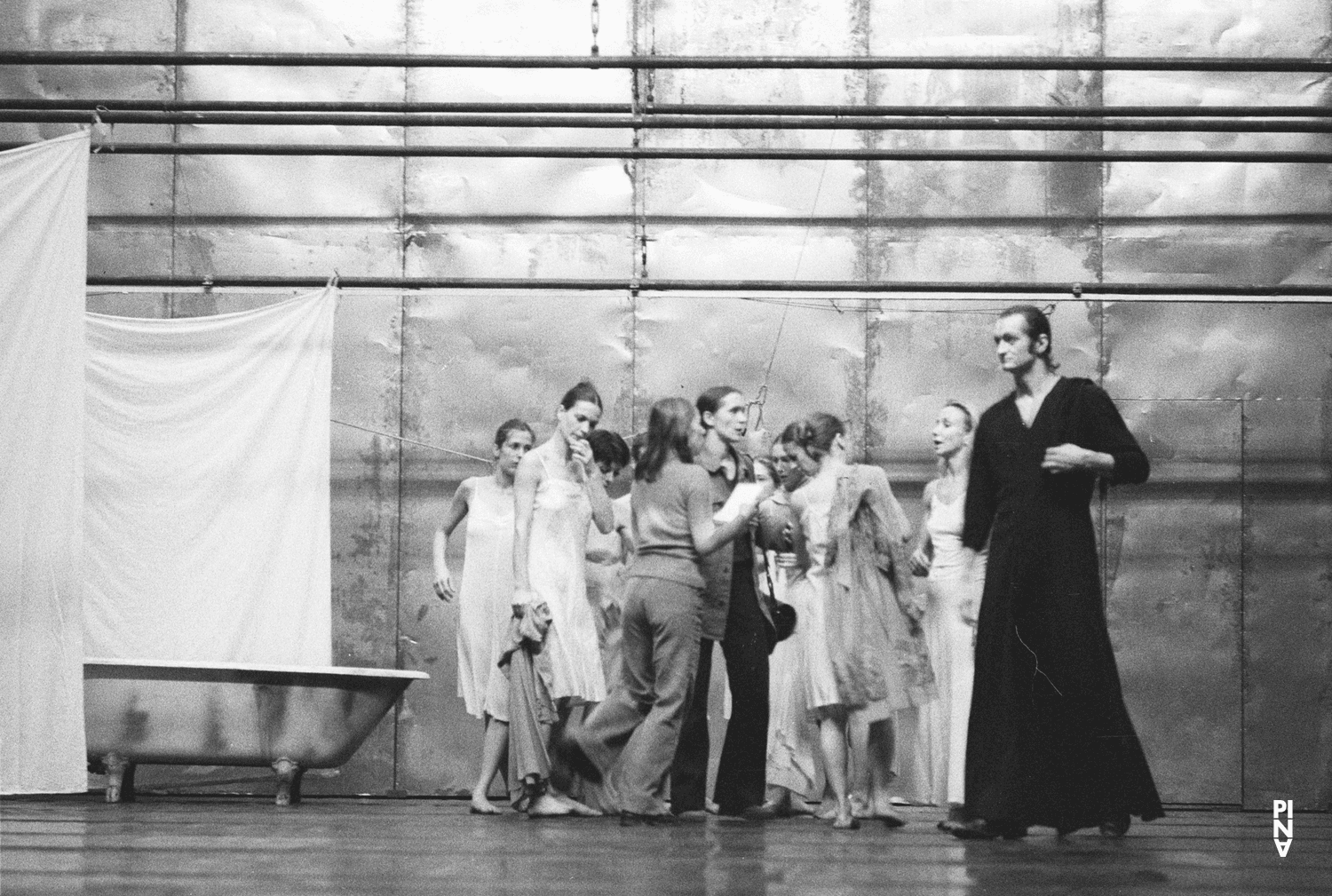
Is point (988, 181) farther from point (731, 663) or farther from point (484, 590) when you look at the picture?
point (731, 663)

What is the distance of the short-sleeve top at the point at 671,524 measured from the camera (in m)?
6.69

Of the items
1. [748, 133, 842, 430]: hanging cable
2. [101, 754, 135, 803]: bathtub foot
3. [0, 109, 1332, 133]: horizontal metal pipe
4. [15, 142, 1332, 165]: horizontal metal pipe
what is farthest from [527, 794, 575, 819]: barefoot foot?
[0, 109, 1332, 133]: horizontal metal pipe

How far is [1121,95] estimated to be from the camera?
965 centimetres

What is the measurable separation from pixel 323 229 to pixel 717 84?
2241 millimetres

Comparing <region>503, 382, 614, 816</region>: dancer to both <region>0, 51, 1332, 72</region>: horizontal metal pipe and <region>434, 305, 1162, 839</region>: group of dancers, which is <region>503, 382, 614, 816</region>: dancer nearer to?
<region>434, 305, 1162, 839</region>: group of dancers

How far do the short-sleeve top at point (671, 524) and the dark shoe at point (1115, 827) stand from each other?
5.54 ft

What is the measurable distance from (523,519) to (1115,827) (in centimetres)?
265

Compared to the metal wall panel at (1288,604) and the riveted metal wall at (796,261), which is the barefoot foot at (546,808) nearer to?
the riveted metal wall at (796,261)

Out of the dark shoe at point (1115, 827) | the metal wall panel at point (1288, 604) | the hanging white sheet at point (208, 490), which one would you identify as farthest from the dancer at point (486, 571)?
the metal wall panel at point (1288, 604)

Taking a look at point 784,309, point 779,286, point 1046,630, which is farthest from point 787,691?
point 784,309

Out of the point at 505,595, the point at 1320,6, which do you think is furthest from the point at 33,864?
the point at 1320,6

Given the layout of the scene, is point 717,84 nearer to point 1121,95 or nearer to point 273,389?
point 1121,95

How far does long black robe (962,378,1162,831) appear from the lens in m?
5.75

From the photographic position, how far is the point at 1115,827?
5.92 meters
